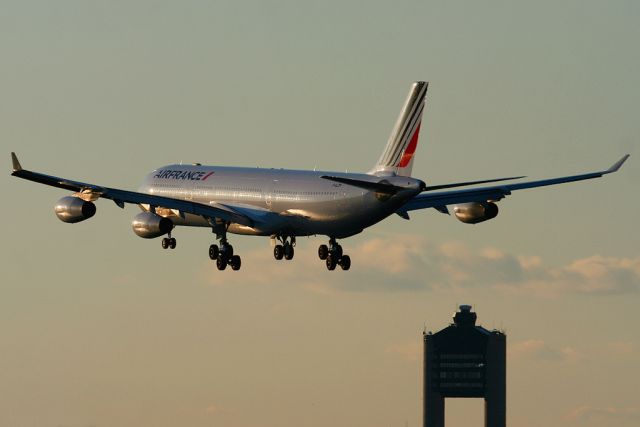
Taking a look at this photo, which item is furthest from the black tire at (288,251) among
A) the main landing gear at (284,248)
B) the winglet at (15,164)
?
the winglet at (15,164)

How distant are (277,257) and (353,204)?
1044cm

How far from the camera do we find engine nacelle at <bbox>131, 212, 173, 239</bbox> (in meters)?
131

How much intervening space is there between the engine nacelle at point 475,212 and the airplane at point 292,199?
0.08m

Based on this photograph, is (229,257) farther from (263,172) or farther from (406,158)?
(406,158)

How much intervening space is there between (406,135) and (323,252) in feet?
46.5

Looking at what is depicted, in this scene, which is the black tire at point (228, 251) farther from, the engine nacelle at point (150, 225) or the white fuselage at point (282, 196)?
the engine nacelle at point (150, 225)

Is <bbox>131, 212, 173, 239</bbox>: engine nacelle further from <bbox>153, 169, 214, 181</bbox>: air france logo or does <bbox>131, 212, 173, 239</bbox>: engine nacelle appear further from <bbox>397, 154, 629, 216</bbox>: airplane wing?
<bbox>397, 154, 629, 216</bbox>: airplane wing

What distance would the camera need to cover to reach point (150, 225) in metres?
131

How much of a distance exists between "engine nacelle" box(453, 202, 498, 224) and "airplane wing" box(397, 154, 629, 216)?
438 mm

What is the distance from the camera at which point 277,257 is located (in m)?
135

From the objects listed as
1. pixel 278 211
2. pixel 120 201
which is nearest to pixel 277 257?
pixel 278 211

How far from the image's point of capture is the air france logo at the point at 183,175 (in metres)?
142

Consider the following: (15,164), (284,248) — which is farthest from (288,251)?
(15,164)

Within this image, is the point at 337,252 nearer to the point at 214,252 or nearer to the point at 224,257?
the point at 224,257
